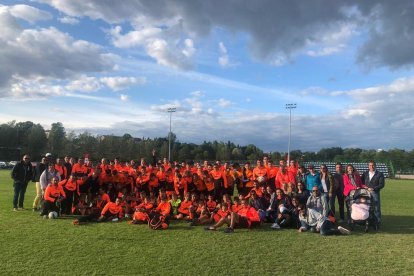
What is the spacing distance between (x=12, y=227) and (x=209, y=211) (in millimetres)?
5268

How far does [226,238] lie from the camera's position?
27.4 ft

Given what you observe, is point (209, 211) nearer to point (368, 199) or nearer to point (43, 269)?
point (368, 199)

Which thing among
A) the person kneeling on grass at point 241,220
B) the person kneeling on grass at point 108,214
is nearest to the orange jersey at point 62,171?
the person kneeling on grass at point 108,214

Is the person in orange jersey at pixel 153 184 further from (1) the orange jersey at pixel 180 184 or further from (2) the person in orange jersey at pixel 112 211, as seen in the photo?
(2) the person in orange jersey at pixel 112 211

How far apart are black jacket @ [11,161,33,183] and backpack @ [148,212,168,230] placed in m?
5.78

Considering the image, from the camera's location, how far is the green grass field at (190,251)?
6.01 m

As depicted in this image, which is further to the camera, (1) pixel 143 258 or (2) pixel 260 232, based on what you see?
(2) pixel 260 232

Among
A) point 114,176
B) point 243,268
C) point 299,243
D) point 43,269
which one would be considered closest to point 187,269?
point 243,268

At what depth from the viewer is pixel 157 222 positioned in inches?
Answer: 374

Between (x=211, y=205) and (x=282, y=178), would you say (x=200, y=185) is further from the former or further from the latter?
(x=282, y=178)

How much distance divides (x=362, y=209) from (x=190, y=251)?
5134mm

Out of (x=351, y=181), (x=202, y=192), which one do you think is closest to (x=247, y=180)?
(x=202, y=192)

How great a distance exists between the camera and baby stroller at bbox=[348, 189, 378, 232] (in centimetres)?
949

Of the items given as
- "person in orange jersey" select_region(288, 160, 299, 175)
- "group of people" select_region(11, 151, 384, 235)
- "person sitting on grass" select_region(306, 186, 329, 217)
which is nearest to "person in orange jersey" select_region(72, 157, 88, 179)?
"group of people" select_region(11, 151, 384, 235)
